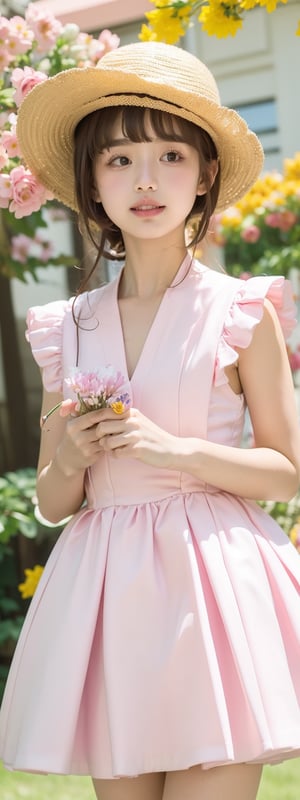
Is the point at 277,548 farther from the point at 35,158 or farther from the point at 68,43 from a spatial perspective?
the point at 68,43

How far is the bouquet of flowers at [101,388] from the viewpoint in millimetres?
1817

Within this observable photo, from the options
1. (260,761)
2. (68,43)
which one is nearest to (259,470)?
(260,761)

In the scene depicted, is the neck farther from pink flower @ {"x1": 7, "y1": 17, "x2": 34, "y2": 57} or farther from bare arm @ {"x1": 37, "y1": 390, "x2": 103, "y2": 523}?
pink flower @ {"x1": 7, "y1": 17, "x2": 34, "y2": 57}

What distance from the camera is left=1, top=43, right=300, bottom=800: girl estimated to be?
1.79 meters

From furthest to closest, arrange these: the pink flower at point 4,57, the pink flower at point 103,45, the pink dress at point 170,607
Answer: the pink flower at point 103,45, the pink flower at point 4,57, the pink dress at point 170,607

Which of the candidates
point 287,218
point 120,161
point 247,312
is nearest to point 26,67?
point 120,161

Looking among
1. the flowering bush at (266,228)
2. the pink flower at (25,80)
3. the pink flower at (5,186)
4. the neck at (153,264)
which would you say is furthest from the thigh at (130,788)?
the flowering bush at (266,228)

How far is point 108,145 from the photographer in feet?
6.62

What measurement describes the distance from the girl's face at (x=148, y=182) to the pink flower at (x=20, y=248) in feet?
8.70

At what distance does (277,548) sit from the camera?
1940 millimetres

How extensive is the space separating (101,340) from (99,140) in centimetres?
37

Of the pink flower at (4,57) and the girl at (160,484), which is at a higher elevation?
the pink flower at (4,57)

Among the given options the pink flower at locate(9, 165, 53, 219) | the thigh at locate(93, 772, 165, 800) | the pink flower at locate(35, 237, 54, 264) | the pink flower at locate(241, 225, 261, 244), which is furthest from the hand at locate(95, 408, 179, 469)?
the pink flower at locate(241, 225, 261, 244)

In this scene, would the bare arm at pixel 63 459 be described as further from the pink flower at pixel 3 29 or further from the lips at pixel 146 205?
the pink flower at pixel 3 29
